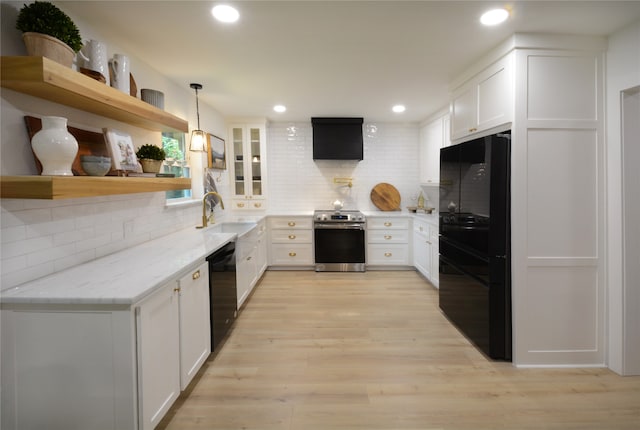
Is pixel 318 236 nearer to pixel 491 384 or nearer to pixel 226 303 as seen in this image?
pixel 226 303

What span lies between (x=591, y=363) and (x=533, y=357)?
0.41 m

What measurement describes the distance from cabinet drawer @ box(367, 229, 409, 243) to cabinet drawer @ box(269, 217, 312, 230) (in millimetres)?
959

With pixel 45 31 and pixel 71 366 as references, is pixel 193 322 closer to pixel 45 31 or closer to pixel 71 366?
pixel 71 366

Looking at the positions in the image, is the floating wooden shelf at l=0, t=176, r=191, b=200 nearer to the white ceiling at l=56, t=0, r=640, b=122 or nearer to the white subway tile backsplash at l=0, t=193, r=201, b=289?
the white subway tile backsplash at l=0, t=193, r=201, b=289

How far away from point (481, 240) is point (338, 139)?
9.87ft

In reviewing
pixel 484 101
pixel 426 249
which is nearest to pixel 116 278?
pixel 484 101

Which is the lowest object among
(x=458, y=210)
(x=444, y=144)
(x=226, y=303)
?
(x=226, y=303)

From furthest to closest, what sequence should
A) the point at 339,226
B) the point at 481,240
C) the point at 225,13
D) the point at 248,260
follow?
the point at 339,226 < the point at 248,260 < the point at 481,240 < the point at 225,13

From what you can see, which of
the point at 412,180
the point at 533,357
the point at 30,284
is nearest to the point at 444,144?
the point at 412,180

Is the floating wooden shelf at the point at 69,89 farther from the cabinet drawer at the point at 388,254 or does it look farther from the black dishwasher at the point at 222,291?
the cabinet drawer at the point at 388,254

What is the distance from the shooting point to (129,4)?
1798 millimetres

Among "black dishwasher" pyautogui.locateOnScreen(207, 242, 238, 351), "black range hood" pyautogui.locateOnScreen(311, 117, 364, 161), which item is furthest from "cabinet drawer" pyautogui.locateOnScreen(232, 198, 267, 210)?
"black dishwasher" pyautogui.locateOnScreen(207, 242, 238, 351)

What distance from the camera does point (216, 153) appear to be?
14.0 feet

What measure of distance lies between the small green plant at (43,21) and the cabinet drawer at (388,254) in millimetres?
4114
